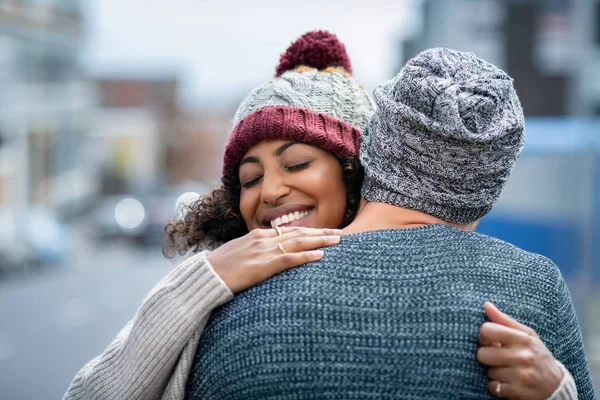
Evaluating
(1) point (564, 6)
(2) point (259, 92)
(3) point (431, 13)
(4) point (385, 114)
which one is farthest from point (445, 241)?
(1) point (564, 6)

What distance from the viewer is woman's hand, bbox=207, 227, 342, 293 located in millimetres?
1883

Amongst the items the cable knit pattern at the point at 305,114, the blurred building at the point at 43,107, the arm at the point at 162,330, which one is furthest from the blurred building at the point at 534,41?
the blurred building at the point at 43,107

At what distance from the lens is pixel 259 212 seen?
2.33 meters

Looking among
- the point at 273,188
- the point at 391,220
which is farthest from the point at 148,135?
the point at 391,220

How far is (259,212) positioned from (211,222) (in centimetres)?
29

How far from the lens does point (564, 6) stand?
14828 mm

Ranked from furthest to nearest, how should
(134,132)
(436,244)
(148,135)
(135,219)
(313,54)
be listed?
(148,135) < (134,132) < (135,219) < (313,54) < (436,244)

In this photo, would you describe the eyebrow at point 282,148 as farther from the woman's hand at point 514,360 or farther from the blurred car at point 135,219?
the blurred car at point 135,219

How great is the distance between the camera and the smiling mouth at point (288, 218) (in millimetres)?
2295

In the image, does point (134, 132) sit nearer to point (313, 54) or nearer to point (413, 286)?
point (313, 54)

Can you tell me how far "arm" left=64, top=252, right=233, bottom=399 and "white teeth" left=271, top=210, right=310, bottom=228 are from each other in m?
0.34

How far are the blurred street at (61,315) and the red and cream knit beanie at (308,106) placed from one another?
279 inches

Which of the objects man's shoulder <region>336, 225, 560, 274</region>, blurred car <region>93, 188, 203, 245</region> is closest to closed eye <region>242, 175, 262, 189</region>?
man's shoulder <region>336, 225, 560, 274</region>

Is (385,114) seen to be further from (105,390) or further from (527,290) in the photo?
(105,390)
